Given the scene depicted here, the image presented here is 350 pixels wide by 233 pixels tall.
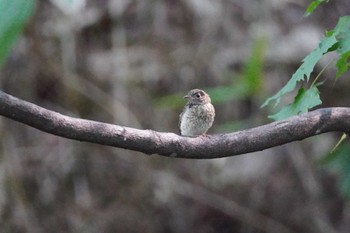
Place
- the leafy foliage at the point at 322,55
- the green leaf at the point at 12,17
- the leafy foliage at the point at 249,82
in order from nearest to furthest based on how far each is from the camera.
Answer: the green leaf at the point at 12,17
the leafy foliage at the point at 322,55
the leafy foliage at the point at 249,82

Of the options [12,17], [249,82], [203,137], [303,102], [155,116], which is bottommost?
[12,17]

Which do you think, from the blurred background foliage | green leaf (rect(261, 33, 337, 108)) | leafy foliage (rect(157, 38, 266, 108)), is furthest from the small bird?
the blurred background foliage

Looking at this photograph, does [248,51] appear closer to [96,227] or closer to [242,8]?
[242,8]

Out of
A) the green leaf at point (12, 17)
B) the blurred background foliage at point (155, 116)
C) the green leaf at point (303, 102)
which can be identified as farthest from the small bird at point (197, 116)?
the blurred background foliage at point (155, 116)

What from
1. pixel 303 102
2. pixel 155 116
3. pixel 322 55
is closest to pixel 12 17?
pixel 322 55

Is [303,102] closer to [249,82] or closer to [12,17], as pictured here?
[12,17]

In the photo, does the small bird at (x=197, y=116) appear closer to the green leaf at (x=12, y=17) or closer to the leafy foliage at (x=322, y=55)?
the leafy foliage at (x=322, y=55)

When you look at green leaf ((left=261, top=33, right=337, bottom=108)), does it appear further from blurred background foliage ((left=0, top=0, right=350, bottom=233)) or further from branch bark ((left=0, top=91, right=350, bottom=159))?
blurred background foliage ((left=0, top=0, right=350, bottom=233))
